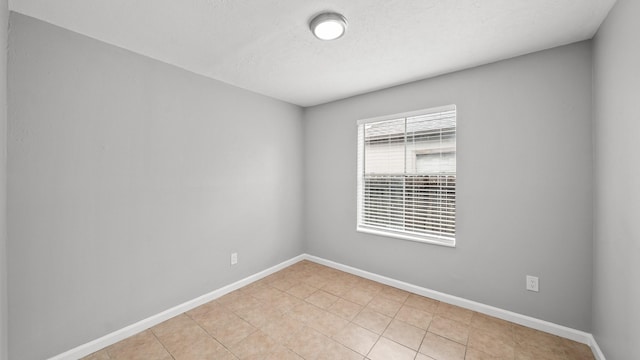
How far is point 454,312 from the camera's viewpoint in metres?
2.41

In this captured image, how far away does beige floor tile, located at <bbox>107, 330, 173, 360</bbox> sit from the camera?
1855 millimetres

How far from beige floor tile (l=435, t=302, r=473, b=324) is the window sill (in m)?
0.62

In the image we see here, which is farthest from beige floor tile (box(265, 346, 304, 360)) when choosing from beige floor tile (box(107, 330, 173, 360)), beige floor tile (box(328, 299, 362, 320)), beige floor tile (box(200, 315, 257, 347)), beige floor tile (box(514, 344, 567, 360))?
beige floor tile (box(514, 344, 567, 360))

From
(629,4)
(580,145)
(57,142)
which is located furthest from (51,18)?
Answer: (580,145)

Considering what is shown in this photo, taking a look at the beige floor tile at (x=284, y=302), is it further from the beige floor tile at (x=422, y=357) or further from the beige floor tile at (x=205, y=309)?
the beige floor tile at (x=422, y=357)

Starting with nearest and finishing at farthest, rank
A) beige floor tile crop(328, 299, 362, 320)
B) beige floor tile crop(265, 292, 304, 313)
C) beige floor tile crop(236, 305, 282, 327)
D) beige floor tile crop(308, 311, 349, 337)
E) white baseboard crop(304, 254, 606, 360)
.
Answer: white baseboard crop(304, 254, 606, 360)
beige floor tile crop(308, 311, 349, 337)
beige floor tile crop(236, 305, 282, 327)
beige floor tile crop(328, 299, 362, 320)
beige floor tile crop(265, 292, 304, 313)

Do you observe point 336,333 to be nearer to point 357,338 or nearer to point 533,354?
point 357,338

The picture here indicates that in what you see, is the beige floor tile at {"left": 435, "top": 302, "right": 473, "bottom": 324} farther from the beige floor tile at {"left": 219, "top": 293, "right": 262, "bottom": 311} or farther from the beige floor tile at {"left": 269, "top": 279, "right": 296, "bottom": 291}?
the beige floor tile at {"left": 219, "top": 293, "right": 262, "bottom": 311}

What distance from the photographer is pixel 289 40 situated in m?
1.96

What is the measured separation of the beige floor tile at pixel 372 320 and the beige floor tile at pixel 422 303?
0.40 meters

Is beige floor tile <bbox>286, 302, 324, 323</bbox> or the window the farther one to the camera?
the window

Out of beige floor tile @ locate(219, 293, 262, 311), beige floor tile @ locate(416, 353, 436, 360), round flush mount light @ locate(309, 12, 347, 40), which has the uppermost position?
round flush mount light @ locate(309, 12, 347, 40)

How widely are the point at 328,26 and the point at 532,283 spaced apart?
2.74 metres

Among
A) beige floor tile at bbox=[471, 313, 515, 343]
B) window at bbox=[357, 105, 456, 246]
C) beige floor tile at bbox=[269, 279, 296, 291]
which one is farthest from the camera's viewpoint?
beige floor tile at bbox=[269, 279, 296, 291]
